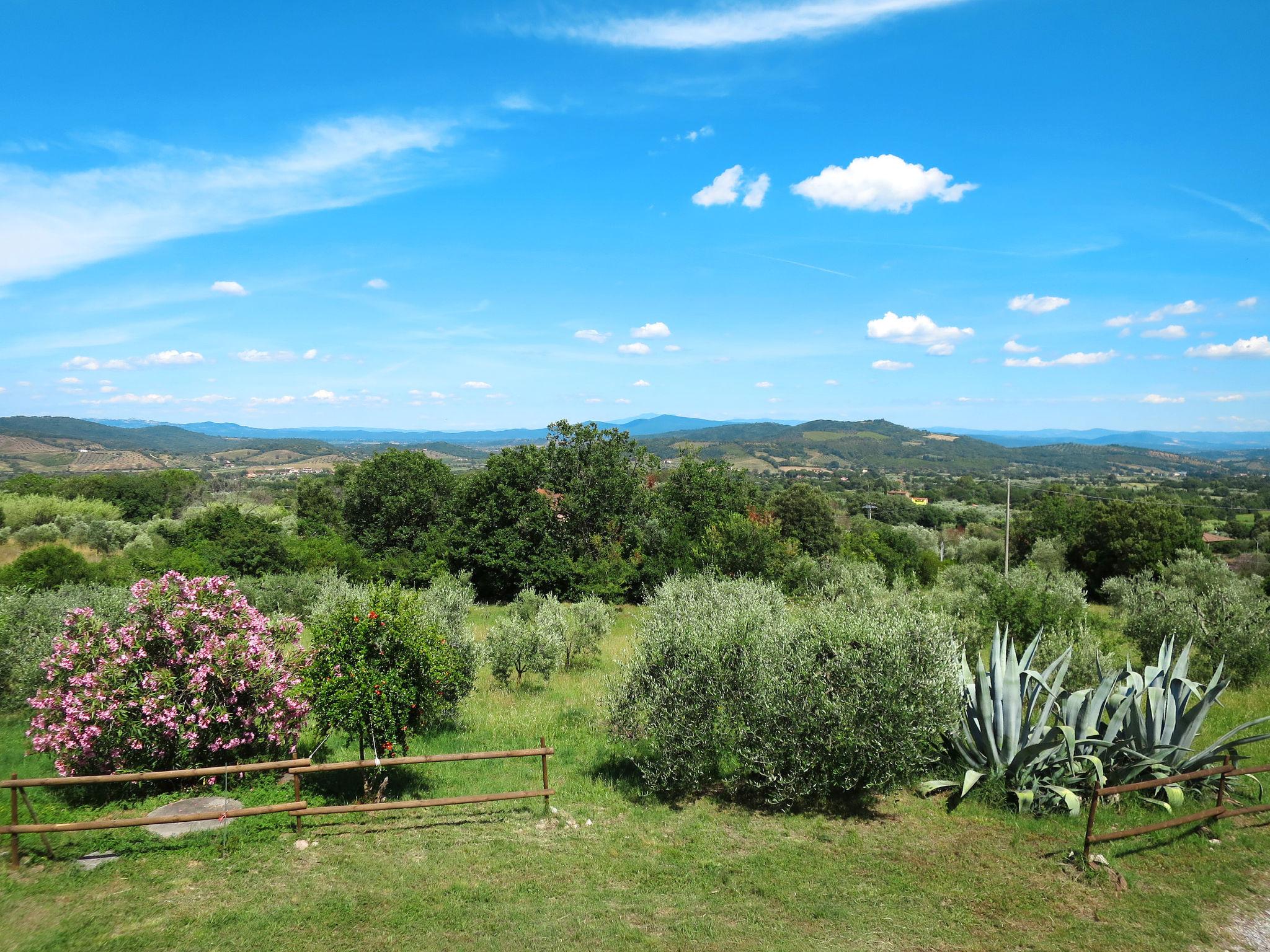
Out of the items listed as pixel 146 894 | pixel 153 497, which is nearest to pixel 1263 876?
pixel 146 894

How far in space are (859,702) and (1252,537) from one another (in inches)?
3167

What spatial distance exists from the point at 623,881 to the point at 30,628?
53.1ft

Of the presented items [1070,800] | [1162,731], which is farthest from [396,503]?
[1162,731]

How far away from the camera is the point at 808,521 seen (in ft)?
174

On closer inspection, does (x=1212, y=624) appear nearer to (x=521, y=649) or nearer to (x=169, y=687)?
(x=521, y=649)

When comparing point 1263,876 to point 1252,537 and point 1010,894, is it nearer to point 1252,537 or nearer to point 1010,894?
point 1010,894

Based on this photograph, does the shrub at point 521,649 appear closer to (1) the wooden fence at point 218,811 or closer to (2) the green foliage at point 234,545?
(1) the wooden fence at point 218,811

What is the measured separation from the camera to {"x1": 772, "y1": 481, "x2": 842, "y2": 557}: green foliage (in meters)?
52.1

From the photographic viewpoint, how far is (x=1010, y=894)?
25.8 feet

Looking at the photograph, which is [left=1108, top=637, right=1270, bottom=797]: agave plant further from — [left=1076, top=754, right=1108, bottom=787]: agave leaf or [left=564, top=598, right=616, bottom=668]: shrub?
[left=564, top=598, right=616, bottom=668]: shrub

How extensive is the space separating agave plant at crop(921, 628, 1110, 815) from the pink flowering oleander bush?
10352 millimetres

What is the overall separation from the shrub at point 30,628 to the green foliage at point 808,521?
42279mm

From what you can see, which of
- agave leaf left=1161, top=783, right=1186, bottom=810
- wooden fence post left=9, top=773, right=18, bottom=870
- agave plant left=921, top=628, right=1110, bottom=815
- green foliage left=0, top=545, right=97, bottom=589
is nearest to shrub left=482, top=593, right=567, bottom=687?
wooden fence post left=9, top=773, right=18, bottom=870

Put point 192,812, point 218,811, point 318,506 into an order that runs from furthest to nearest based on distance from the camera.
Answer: point 318,506 → point 192,812 → point 218,811
